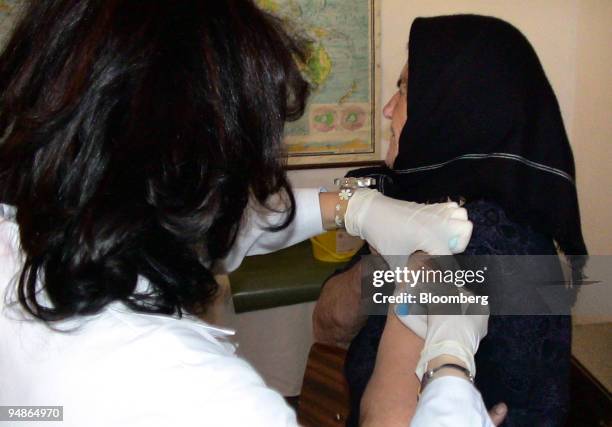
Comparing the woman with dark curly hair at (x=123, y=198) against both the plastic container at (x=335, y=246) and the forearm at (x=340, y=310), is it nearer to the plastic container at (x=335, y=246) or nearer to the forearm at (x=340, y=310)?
the forearm at (x=340, y=310)

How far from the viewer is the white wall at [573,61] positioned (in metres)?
1.88

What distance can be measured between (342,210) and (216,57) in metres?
0.55

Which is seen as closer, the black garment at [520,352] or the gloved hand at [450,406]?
the gloved hand at [450,406]

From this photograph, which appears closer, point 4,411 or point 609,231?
point 4,411

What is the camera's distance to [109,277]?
53cm

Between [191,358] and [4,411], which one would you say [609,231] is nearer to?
[191,358]

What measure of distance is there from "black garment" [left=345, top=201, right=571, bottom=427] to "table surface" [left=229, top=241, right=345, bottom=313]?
1.10m

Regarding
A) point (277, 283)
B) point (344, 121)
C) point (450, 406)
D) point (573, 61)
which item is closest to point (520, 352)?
point (450, 406)

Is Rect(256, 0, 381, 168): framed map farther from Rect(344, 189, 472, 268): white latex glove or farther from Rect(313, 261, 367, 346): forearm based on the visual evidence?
Rect(344, 189, 472, 268): white latex glove

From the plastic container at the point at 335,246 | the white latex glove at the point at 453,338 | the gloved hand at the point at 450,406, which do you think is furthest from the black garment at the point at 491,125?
the plastic container at the point at 335,246

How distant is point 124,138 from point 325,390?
0.98 metres

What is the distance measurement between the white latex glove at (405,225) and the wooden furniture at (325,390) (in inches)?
15.0

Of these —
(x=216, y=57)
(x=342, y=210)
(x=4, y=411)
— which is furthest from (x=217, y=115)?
(x=342, y=210)

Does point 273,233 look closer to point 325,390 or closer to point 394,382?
point 394,382
